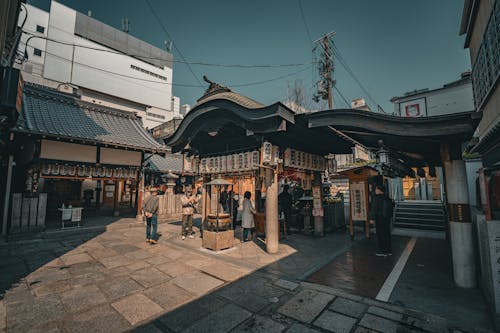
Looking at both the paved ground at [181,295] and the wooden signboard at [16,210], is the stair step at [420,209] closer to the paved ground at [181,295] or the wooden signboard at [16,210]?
the paved ground at [181,295]

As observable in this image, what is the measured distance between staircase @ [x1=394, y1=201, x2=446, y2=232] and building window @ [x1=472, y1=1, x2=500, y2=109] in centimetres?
640

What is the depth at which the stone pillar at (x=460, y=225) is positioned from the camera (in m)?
5.13

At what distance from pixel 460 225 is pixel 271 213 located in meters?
5.01

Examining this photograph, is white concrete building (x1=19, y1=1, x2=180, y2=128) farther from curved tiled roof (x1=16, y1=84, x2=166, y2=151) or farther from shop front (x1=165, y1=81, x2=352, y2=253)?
shop front (x1=165, y1=81, x2=352, y2=253)

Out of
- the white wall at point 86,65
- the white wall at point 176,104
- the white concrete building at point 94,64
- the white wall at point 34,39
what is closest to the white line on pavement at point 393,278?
the white concrete building at point 94,64

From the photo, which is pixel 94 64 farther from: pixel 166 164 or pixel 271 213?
pixel 271 213

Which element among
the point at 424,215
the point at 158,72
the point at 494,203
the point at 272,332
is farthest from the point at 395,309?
the point at 158,72

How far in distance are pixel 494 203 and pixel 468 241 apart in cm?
132

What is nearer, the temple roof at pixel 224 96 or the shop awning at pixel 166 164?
the temple roof at pixel 224 96

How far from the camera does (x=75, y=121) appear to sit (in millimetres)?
12391

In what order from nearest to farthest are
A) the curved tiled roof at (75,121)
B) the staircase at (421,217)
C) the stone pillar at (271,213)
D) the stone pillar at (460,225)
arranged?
1. the stone pillar at (460,225)
2. the stone pillar at (271,213)
3. the curved tiled roof at (75,121)
4. the staircase at (421,217)

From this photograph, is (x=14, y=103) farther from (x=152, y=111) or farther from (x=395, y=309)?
(x=152, y=111)

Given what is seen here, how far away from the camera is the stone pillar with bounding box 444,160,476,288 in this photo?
5.13 metres

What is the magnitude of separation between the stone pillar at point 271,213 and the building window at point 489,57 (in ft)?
25.1
